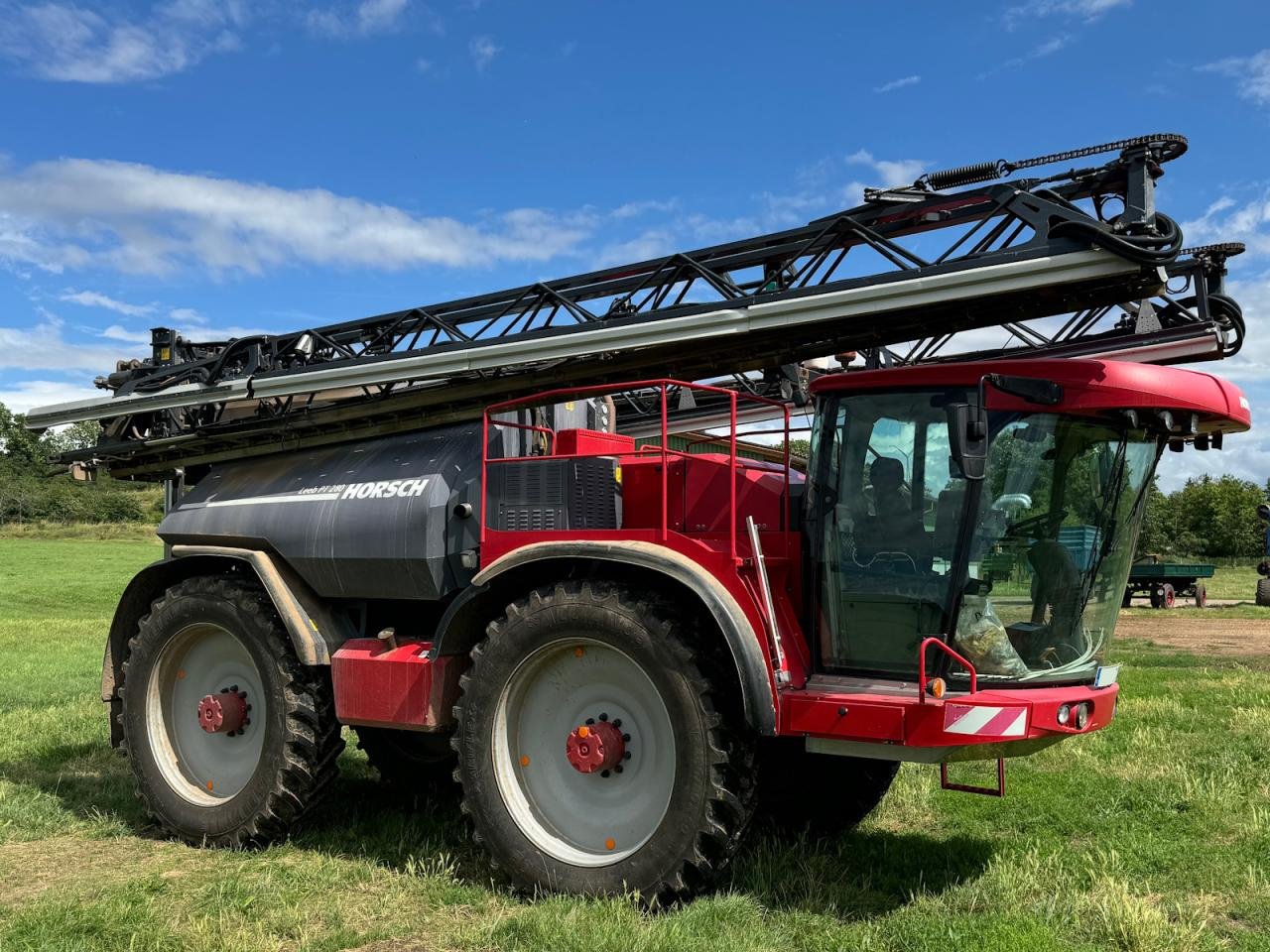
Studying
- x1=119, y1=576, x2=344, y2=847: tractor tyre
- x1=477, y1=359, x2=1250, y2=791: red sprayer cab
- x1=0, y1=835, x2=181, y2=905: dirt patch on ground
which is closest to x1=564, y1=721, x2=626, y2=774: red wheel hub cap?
x1=477, y1=359, x2=1250, y2=791: red sprayer cab

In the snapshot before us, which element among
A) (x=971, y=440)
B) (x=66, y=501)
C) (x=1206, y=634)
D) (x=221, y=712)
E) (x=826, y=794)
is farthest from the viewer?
(x=66, y=501)

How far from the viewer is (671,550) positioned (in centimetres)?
560

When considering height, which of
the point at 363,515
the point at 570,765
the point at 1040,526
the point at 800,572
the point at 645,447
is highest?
the point at 645,447

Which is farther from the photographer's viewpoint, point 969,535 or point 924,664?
point 969,535

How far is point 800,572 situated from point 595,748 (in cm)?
142

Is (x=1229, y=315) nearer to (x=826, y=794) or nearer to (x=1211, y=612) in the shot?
(x=826, y=794)

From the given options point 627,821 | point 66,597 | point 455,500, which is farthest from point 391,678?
point 66,597

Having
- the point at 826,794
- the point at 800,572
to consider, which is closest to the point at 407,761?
the point at 826,794

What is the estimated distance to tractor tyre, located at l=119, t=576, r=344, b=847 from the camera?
22.4 feet

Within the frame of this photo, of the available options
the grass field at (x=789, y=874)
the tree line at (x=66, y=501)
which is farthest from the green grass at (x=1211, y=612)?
the tree line at (x=66, y=501)

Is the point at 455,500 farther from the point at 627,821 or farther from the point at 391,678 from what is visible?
the point at 627,821

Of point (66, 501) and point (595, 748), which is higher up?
point (66, 501)

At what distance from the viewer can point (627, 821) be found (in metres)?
5.60

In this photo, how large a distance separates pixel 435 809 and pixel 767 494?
3.55 meters
